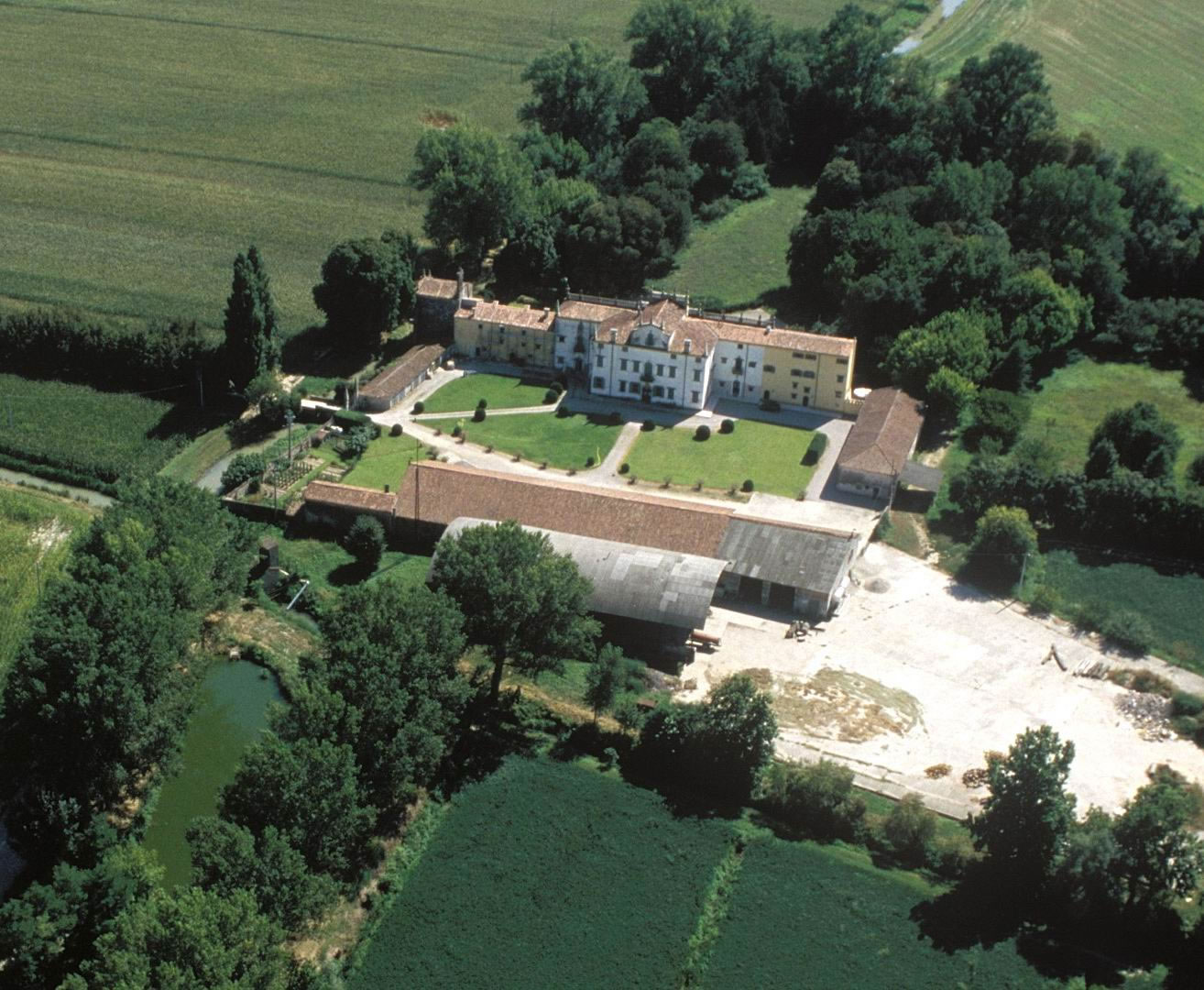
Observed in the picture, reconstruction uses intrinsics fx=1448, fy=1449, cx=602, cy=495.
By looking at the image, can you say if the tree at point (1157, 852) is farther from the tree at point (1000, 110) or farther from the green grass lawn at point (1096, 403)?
the tree at point (1000, 110)

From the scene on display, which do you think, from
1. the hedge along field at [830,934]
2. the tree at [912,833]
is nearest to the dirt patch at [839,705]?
the tree at [912,833]

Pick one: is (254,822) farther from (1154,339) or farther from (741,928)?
(1154,339)

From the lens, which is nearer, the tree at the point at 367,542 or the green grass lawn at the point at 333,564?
the green grass lawn at the point at 333,564

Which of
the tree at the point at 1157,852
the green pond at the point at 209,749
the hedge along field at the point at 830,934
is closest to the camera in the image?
the hedge along field at the point at 830,934

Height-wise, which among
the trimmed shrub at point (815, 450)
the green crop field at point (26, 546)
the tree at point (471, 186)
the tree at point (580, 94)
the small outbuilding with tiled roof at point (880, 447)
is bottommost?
the green crop field at point (26, 546)

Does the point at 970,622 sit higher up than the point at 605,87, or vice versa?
the point at 605,87

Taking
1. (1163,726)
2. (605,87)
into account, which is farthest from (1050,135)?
(1163,726)

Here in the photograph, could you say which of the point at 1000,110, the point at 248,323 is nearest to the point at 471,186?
the point at 248,323

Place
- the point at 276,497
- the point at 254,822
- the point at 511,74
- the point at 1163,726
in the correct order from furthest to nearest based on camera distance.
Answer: the point at 511,74, the point at 276,497, the point at 1163,726, the point at 254,822

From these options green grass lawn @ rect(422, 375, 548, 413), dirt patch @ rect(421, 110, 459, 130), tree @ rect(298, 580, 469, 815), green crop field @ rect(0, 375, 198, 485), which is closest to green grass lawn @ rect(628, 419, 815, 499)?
green grass lawn @ rect(422, 375, 548, 413)
